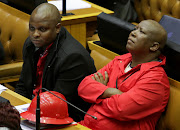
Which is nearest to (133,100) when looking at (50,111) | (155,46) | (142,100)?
(142,100)

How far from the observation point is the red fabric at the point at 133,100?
8.56 ft

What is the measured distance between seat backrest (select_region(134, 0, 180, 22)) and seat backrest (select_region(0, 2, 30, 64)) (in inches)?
66.8

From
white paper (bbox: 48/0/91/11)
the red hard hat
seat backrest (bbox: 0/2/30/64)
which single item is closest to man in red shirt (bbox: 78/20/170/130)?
the red hard hat

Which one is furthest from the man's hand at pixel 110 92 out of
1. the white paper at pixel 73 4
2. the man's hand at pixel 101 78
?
the white paper at pixel 73 4

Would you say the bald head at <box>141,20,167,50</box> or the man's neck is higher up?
the bald head at <box>141,20,167,50</box>

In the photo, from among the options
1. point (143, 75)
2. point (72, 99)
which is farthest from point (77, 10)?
point (143, 75)

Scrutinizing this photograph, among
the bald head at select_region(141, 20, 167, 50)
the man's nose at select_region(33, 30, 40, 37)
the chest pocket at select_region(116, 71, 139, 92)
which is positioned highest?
the bald head at select_region(141, 20, 167, 50)

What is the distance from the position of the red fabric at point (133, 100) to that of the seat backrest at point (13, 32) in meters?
1.24

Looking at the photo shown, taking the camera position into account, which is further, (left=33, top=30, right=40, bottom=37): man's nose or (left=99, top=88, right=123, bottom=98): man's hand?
(left=33, top=30, right=40, bottom=37): man's nose

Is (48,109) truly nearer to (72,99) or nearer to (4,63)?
(72,99)

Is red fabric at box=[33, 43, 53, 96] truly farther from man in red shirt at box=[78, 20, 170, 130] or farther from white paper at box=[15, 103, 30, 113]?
white paper at box=[15, 103, 30, 113]

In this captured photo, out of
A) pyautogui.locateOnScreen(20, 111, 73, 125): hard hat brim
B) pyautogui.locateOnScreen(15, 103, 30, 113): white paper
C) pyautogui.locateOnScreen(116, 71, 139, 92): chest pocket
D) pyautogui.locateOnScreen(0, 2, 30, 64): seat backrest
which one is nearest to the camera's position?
pyautogui.locateOnScreen(20, 111, 73, 125): hard hat brim

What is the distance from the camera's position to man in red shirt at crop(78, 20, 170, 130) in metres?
2.62

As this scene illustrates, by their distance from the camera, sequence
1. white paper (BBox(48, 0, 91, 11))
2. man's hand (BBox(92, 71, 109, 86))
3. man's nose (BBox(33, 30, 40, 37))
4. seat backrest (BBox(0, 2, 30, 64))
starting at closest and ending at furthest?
man's hand (BBox(92, 71, 109, 86)) < man's nose (BBox(33, 30, 40, 37)) < seat backrest (BBox(0, 2, 30, 64)) < white paper (BBox(48, 0, 91, 11))
